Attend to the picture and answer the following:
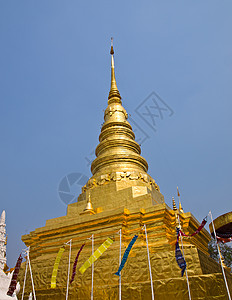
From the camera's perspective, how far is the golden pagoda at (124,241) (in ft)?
27.5

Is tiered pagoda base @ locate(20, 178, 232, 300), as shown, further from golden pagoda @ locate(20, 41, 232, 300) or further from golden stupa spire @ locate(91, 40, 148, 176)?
golden stupa spire @ locate(91, 40, 148, 176)

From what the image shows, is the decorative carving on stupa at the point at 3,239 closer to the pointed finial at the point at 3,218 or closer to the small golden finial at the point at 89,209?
the pointed finial at the point at 3,218

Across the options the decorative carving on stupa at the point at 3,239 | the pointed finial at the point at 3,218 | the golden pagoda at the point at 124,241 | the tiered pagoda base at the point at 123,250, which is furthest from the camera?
the pointed finial at the point at 3,218

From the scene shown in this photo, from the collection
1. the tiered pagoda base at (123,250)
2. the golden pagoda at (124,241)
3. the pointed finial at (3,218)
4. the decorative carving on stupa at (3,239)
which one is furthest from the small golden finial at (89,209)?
the pointed finial at (3,218)

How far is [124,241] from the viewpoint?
10.7m

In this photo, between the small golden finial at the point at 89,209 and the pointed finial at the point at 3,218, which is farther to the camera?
the pointed finial at the point at 3,218

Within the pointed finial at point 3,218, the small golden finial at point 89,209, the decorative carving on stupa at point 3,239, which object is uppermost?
the pointed finial at point 3,218

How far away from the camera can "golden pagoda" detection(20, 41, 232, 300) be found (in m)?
8.38

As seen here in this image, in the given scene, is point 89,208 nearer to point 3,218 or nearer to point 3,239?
point 3,239

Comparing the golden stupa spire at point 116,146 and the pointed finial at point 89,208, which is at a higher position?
the golden stupa spire at point 116,146

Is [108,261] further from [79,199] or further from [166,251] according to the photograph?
[79,199]

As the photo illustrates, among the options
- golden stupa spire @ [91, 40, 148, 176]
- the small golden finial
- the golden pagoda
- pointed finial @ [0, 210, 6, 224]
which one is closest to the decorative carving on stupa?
pointed finial @ [0, 210, 6, 224]

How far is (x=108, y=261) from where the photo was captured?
9.80 m

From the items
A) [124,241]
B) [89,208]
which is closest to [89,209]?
[89,208]
